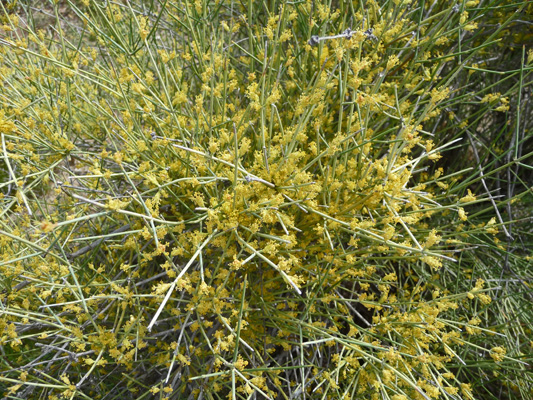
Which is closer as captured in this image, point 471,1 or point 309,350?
point 471,1

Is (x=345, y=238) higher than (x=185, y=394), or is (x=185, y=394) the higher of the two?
(x=345, y=238)

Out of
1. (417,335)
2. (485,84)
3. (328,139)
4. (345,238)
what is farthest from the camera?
(485,84)

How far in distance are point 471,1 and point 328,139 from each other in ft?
3.06

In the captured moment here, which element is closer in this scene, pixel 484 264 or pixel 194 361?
pixel 194 361

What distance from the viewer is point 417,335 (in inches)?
73.0

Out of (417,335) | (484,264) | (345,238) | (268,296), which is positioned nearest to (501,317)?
(484,264)

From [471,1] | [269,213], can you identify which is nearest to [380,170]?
[269,213]

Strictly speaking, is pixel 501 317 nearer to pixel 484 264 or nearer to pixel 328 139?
pixel 484 264

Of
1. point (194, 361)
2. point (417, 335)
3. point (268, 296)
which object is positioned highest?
point (268, 296)

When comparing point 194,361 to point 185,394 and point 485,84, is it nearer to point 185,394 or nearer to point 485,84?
point 185,394

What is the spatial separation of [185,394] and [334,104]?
1855mm

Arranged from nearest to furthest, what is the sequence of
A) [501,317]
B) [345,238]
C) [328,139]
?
1. [345,238]
2. [328,139]
3. [501,317]

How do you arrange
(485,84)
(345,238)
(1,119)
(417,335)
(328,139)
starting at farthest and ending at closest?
(485,84) → (328,139) → (345,238) → (417,335) → (1,119)

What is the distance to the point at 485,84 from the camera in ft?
9.12
